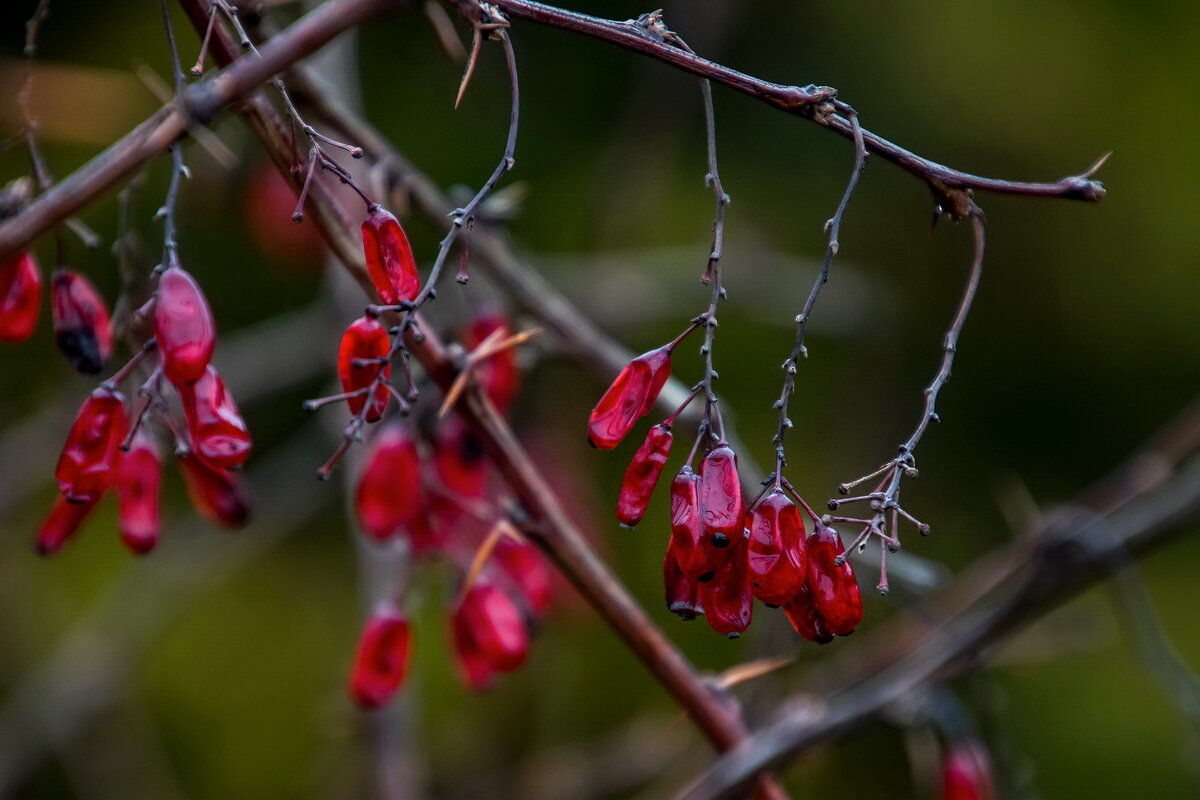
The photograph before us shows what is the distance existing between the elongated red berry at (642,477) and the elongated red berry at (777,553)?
0.06 m

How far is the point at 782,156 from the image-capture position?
2.21 metres

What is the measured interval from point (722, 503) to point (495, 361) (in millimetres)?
446

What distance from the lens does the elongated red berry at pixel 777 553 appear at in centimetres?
61

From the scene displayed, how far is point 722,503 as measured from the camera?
0.61m

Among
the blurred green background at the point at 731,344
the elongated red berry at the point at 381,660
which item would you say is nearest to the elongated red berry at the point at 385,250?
the elongated red berry at the point at 381,660

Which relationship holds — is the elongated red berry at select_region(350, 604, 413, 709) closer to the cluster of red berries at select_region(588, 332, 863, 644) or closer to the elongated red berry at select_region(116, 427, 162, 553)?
the elongated red berry at select_region(116, 427, 162, 553)

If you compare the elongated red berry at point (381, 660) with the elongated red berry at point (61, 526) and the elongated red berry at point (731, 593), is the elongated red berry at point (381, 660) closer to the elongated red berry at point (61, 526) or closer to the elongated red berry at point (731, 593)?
the elongated red berry at point (61, 526)

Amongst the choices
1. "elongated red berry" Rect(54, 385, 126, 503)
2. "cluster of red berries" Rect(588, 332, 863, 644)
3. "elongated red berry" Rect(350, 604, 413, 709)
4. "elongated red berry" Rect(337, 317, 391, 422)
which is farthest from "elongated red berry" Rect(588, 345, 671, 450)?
"elongated red berry" Rect(350, 604, 413, 709)

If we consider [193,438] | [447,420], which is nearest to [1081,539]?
[447,420]

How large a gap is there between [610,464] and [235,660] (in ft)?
2.56

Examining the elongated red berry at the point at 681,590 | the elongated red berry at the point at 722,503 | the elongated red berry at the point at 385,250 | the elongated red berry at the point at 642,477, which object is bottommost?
the elongated red berry at the point at 681,590

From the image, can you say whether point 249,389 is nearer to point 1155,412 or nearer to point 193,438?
point 193,438

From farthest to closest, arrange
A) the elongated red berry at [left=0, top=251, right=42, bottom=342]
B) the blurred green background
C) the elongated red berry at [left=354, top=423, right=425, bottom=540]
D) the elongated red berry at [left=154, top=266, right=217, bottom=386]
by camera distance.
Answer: the blurred green background, the elongated red berry at [left=354, top=423, right=425, bottom=540], the elongated red berry at [left=0, top=251, right=42, bottom=342], the elongated red berry at [left=154, top=266, right=217, bottom=386]

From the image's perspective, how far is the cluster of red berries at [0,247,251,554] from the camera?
0.60 meters
